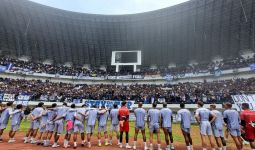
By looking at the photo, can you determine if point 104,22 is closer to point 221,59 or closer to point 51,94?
point 51,94

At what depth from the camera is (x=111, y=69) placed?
60906 mm

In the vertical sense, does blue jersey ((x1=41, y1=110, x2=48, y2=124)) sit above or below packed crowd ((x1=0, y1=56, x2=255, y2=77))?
below

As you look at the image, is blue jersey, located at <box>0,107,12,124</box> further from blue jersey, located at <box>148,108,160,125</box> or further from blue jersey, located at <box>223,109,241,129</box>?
blue jersey, located at <box>223,109,241,129</box>

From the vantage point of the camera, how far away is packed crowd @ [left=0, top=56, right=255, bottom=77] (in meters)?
42.6

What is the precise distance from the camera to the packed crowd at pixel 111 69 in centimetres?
4265

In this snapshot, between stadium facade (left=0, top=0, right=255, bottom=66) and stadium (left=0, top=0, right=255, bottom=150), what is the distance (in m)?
0.20

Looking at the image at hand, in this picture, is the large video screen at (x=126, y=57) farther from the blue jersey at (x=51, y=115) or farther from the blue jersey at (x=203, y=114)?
the blue jersey at (x=203, y=114)

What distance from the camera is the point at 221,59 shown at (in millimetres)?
48844

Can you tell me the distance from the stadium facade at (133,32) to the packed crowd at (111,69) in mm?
2757

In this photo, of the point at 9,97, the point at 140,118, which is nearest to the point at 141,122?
the point at 140,118

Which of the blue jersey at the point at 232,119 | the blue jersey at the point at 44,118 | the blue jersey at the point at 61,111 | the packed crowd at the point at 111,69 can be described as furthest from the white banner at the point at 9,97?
the blue jersey at the point at 232,119

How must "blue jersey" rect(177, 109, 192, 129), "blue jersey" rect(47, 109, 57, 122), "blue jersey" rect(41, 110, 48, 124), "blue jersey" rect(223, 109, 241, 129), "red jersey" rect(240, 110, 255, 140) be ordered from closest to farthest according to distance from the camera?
1. "red jersey" rect(240, 110, 255, 140)
2. "blue jersey" rect(223, 109, 241, 129)
3. "blue jersey" rect(177, 109, 192, 129)
4. "blue jersey" rect(47, 109, 57, 122)
5. "blue jersey" rect(41, 110, 48, 124)

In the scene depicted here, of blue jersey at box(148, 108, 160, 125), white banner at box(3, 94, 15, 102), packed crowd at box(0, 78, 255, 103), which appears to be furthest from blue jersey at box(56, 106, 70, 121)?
white banner at box(3, 94, 15, 102)

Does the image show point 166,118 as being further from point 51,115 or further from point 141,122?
point 51,115
